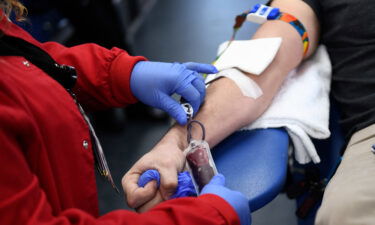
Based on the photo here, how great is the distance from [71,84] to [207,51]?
6.35 ft

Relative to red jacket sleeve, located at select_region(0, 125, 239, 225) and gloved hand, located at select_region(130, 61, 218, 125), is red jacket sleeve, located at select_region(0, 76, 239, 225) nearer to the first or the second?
red jacket sleeve, located at select_region(0, 125, 239, 225)

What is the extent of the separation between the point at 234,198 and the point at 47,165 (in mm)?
366

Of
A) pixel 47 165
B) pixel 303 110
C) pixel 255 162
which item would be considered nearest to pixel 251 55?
pixel 303 110

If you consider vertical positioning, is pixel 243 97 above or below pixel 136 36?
above

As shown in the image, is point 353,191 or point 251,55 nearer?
point 353,191

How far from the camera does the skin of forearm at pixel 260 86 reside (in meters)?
0.88

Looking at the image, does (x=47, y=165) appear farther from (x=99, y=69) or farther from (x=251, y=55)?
(x=251, y=55)

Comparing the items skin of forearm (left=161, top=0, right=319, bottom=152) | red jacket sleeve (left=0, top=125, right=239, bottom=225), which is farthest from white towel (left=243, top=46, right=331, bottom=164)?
red jacket sleeve (left=0, top=125, right=239, bottom=225)

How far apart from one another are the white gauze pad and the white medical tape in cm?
2

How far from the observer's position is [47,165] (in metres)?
0.65

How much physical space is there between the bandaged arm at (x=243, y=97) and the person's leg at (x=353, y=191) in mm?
257

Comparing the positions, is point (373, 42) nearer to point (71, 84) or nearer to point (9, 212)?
point (71, 84)

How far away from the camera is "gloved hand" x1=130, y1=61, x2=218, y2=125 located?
90cm

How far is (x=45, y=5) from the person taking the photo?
1.78 metres
